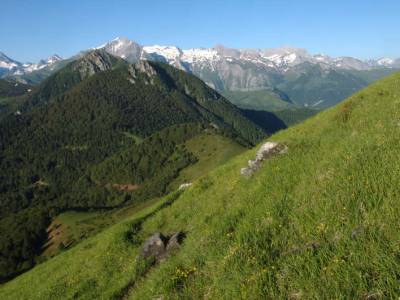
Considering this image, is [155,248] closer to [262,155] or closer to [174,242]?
[174,242]

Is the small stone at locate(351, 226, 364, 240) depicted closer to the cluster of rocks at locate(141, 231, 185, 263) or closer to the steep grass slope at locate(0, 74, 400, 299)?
the steep grass slope at locate(0, 74, 400, 299)

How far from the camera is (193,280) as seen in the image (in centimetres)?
1173

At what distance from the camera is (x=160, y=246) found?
17156mm

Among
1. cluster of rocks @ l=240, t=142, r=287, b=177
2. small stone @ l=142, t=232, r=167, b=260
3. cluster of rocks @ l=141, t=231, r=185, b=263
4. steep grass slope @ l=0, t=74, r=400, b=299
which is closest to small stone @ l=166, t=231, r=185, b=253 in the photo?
cluster of rocks @ l=141, t=231, r=185, b=263

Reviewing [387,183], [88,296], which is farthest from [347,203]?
[88,296]

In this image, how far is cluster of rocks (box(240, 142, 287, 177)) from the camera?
21891 millimetres

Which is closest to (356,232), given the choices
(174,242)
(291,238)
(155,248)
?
(291,238)

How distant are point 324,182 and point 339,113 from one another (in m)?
15.6

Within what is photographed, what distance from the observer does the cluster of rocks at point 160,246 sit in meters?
16.7

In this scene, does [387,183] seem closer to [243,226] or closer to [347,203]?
[347,203]

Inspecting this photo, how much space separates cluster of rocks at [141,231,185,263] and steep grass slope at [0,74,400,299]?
717 millimetres

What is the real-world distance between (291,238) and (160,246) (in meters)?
7.60

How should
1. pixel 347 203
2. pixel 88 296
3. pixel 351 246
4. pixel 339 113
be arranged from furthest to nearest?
pixel 339 113
pixel 88 296
pixel 347 203
pixel 351 246

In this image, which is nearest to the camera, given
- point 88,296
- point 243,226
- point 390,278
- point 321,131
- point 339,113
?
point 390,278
